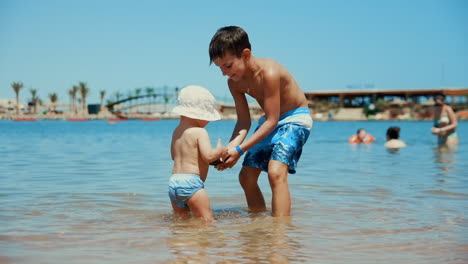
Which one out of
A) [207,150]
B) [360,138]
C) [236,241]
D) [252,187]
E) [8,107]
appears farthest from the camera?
[8,107]

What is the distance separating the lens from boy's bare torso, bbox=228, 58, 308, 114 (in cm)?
480

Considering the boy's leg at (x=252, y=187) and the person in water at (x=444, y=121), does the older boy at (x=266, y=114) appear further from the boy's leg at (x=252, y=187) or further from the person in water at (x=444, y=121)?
the person in water at (x=444, y=121)

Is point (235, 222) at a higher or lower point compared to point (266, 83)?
lower

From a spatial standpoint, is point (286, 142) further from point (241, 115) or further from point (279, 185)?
point (241, 115)

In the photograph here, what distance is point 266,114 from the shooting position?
4852 millimetres

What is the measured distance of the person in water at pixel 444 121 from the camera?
14.2 metres

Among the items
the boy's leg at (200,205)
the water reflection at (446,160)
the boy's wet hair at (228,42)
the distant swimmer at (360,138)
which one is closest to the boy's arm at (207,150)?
the boy's leg at (200,205)

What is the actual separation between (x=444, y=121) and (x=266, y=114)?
35.8ft

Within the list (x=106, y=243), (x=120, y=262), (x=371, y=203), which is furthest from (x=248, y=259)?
(x=371, y=203)

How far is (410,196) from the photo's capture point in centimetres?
667

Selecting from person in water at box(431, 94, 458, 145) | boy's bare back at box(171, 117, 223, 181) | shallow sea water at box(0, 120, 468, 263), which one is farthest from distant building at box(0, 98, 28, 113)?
boy's bare back at box(171, 117, 223, 181)

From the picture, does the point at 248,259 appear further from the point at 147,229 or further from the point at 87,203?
the point at 87,203

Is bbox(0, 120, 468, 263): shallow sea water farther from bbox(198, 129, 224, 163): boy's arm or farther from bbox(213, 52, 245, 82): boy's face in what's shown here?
bbox(213, 52, 245, 82): boy's face

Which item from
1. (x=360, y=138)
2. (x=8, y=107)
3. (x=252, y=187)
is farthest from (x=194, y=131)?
(x=8, y=107)
